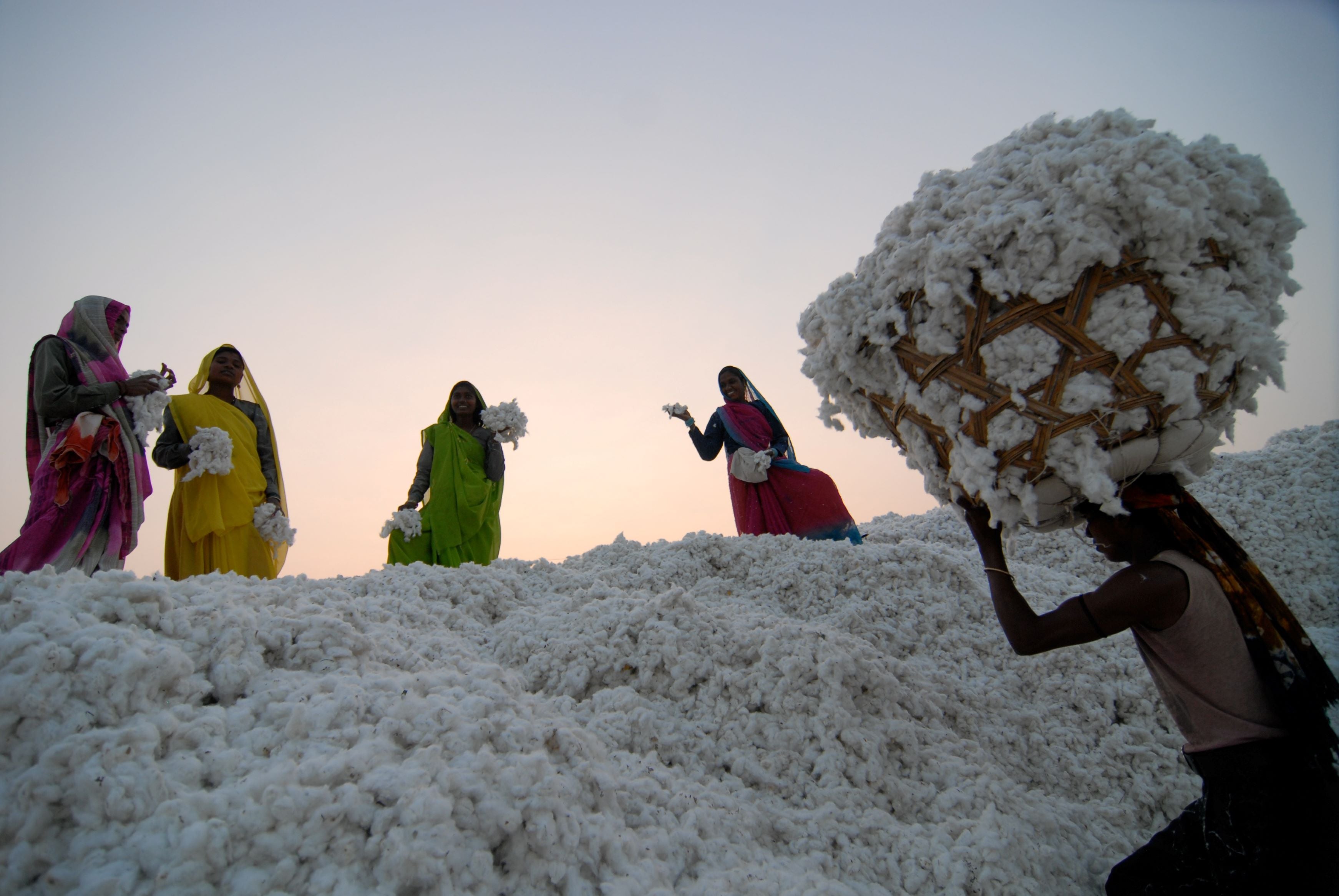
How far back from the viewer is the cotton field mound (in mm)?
1042

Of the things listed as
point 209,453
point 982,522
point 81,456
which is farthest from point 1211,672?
point 81,456

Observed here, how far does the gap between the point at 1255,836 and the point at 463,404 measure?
477 cm

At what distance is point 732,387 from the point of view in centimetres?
578

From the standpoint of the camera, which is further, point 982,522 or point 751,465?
point 751,465

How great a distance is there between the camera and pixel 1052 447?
4.60 feet

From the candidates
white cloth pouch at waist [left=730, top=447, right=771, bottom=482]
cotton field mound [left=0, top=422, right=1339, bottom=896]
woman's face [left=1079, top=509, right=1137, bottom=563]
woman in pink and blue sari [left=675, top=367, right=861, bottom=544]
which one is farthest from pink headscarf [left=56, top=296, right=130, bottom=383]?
woman's face [left=1079, top=509, right=1137, bottom=563]

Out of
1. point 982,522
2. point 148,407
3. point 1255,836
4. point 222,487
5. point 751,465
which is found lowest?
point 1255,836

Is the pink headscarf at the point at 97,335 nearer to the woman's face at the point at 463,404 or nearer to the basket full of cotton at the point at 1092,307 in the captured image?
the woman's face at the point at 463,404

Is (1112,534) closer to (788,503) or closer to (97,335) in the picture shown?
(788,503)

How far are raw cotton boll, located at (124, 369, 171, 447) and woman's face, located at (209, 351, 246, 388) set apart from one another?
31cm

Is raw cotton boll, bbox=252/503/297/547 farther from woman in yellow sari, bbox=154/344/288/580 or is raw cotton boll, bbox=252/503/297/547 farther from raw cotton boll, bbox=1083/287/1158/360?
raw cotton boll, bbox=1083/287/1158/360

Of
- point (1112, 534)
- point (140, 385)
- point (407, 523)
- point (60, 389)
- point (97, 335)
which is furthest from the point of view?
point (407, 523)

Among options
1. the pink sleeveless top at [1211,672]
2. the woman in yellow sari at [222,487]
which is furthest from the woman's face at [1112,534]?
the woman in yellow sari at [222,487]

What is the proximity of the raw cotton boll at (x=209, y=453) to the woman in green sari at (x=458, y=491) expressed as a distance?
3.79 ft
